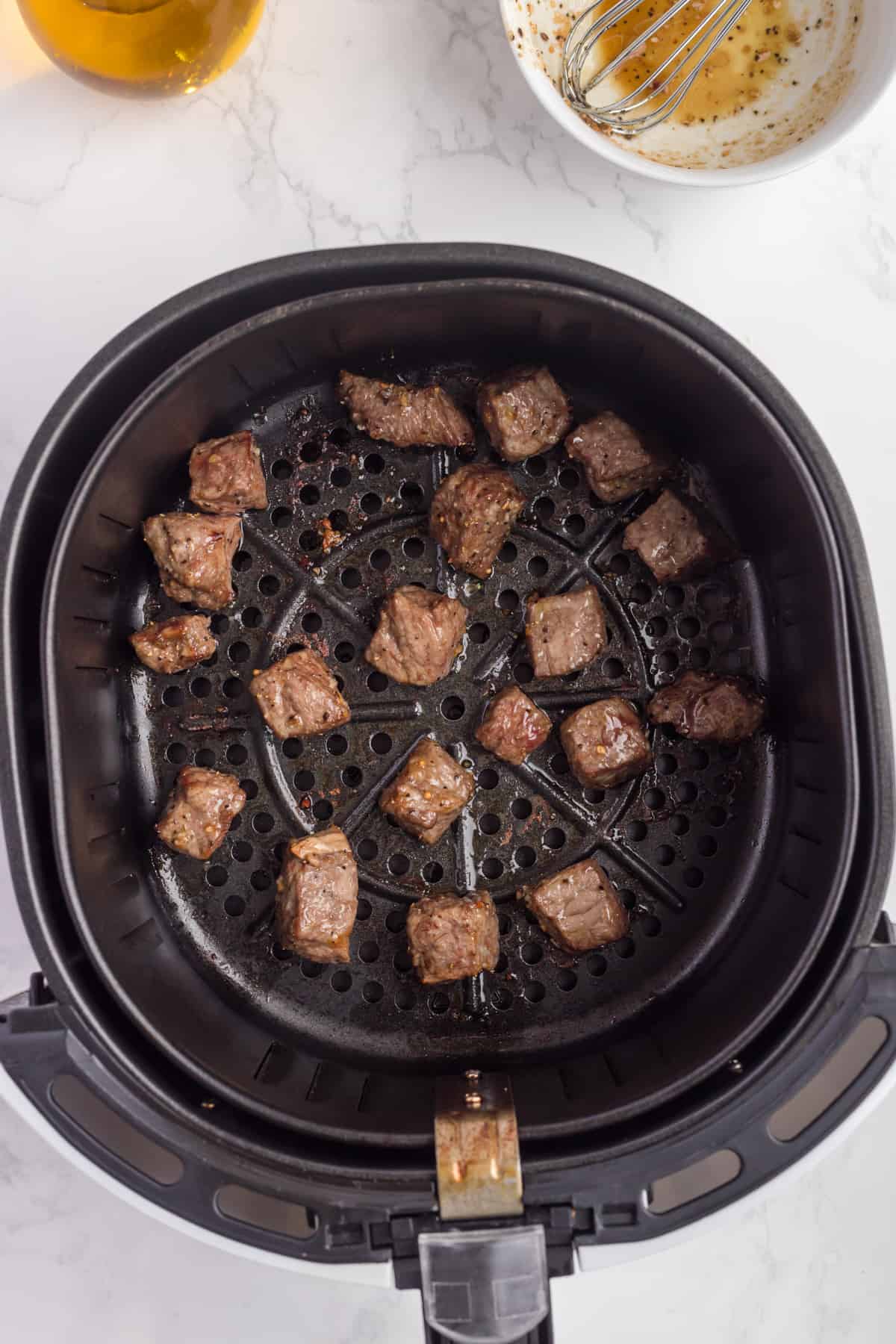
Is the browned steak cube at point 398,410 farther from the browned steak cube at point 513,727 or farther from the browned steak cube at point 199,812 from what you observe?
the browned steak cube at point 199,812

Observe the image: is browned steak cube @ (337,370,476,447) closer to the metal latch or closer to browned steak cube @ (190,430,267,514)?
browned steak cube @ (190,430,267,514)

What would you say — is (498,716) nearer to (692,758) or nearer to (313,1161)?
(692,758)

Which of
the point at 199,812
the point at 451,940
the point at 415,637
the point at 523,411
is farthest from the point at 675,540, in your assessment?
the point at 199,812

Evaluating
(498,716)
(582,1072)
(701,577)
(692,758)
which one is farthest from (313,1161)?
(701,577)

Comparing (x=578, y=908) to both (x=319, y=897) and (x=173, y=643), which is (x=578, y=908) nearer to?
(x=319, y=897)

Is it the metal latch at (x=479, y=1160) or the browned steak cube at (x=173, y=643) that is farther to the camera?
the browned steak cube at (x=173, y=643)

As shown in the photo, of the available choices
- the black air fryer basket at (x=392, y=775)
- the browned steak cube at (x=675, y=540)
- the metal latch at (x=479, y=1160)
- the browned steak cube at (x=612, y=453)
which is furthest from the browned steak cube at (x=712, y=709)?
the metal latch at (x=479, y=1160)
